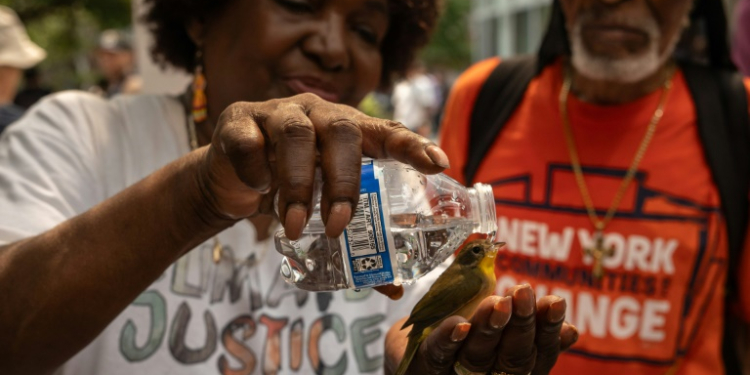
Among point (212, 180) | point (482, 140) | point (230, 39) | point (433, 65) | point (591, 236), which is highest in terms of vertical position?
point (230, 39)

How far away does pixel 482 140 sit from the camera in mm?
3064

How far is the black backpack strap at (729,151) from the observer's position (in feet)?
8.71

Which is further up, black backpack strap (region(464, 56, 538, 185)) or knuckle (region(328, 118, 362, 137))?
knuckle (region(328, 118, 362, 137))

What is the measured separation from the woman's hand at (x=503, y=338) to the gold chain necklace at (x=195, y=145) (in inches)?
28.4

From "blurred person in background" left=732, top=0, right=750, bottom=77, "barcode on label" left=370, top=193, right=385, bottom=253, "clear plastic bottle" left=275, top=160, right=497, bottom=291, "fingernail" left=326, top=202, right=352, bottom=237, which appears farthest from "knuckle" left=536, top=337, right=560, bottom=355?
"blurred person in background" left=732, top=0, right=750, bottom=77

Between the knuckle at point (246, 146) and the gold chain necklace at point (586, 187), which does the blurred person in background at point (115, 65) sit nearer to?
the gold chain necklace at point (586, 187)

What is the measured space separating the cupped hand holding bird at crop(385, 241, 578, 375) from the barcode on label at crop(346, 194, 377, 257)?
21 cm

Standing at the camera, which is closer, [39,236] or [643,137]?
[39,236]

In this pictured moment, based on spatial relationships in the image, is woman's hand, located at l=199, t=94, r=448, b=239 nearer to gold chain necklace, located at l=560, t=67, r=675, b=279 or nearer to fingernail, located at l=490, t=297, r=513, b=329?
fingernail, located at l=490, t=297, r=513, b=329

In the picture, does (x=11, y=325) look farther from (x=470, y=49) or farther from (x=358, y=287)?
(x=470, y=49)

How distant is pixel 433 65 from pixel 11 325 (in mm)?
27061

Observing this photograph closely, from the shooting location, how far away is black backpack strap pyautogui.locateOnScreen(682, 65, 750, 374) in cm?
266

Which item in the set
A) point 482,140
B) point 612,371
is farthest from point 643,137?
point 612,371

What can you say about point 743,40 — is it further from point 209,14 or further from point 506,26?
point 506,26
